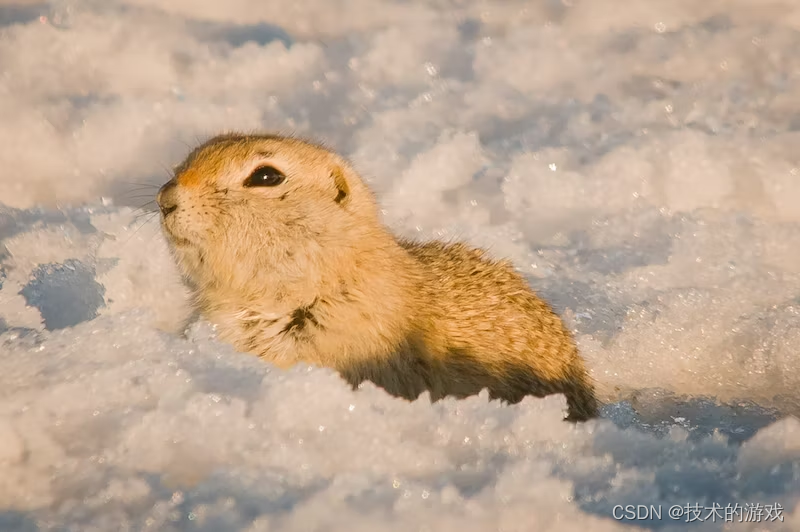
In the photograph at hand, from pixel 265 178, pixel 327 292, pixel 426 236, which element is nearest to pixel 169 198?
pixel 265 178

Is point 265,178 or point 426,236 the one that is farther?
point 426,236

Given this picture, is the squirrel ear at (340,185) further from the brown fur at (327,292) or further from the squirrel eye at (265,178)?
the squirrel eye at (265,178)

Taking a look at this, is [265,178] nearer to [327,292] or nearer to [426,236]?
[327,292]

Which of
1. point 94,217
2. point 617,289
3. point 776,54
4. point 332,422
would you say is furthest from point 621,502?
point 776,54

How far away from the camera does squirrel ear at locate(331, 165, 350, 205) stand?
4844 mm

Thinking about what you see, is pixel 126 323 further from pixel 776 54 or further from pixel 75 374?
pixel 776 54

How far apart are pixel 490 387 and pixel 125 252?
2.65 metres

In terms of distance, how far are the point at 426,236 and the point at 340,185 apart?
6.38 ft

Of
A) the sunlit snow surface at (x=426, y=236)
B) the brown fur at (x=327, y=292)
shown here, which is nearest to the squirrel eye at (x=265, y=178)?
the brown fur at (x=327, y=292)

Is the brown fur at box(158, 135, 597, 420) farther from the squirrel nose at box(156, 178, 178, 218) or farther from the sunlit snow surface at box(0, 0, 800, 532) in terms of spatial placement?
the sunlit snow surface at box(0, 0, 800, 532)

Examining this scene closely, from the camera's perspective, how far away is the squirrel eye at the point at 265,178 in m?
4.62

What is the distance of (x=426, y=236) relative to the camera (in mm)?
6770

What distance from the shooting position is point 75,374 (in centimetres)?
363

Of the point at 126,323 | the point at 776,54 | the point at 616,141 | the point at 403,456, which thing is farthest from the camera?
the point at 776,54
